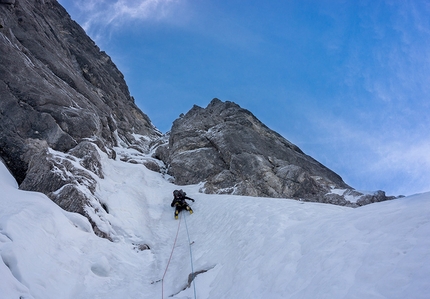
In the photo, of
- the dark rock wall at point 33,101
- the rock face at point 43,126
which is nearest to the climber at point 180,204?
the rock face at point 43,126

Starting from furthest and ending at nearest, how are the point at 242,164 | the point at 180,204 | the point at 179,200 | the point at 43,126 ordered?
1. the point at 242,164
2. the point at 179,200
3. the point at 180,204
4. the point at 43,126

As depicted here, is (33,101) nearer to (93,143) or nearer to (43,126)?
(43,126)

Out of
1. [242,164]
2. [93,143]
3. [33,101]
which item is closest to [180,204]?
[93,143]

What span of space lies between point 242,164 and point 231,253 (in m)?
16.2

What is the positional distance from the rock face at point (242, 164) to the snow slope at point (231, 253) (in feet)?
31.6

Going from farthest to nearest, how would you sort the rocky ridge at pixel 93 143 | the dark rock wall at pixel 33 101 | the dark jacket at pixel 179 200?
1. the dark jacket at pixel 179 200
2. the dark rock wall at pixel 33 101
3. the rocky ridge at pixel 93 143

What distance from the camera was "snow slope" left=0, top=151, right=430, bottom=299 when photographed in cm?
425

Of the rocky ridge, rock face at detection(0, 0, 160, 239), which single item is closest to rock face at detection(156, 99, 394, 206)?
the rocky ridge

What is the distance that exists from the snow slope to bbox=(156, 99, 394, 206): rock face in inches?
379

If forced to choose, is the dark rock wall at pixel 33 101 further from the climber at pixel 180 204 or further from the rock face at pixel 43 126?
the climber at pixel 180 204

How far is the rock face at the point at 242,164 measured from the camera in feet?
72.3

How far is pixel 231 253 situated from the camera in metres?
8.29

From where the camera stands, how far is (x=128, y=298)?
7371 millimetres

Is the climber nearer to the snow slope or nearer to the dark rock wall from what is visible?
the snow slope
